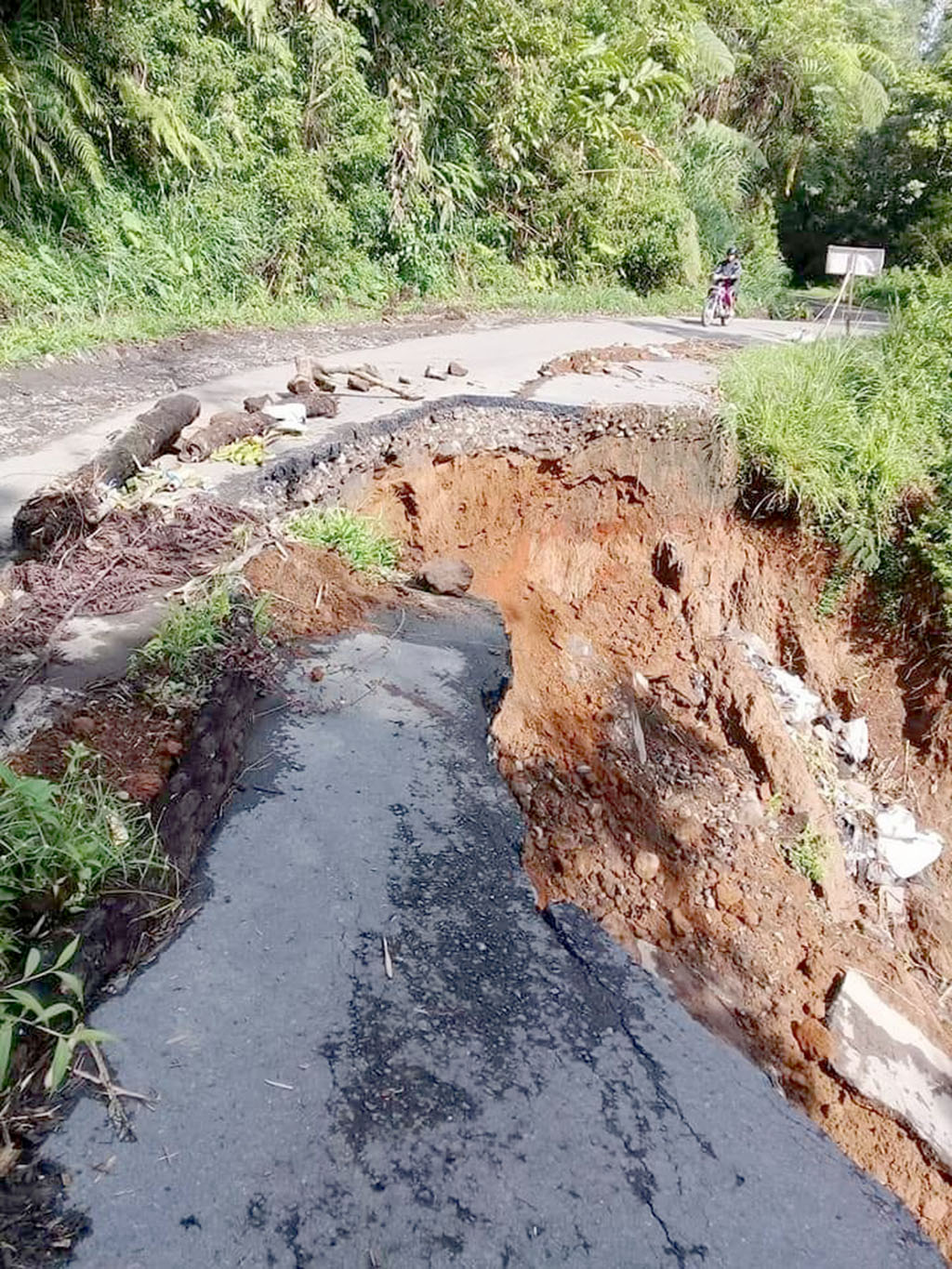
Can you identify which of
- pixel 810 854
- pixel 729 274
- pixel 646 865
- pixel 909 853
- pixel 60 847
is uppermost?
pixel 729 274

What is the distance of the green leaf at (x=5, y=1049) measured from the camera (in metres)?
1.57

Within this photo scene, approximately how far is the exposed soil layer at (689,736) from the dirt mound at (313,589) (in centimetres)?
86

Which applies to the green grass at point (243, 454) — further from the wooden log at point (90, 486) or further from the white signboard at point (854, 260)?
the white signboard at point (854, 260)

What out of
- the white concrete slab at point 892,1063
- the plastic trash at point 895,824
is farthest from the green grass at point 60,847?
the plastic trash at point 895,824

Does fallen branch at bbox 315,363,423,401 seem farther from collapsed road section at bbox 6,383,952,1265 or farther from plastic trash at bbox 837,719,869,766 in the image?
plastic trash at bbox 837,719,869,766

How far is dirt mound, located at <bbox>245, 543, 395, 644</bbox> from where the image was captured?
362 cm

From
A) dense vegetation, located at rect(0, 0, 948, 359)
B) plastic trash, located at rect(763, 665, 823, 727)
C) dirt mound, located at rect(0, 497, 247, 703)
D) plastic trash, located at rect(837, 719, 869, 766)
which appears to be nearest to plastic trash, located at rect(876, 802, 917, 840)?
plastic trash, located at rect(837, 719, 869, 766)

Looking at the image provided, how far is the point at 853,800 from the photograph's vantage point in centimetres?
572

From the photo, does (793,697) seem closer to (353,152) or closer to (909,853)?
(909,853)

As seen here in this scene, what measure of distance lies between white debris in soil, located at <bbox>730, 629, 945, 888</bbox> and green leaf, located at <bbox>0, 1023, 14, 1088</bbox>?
15.9 feet

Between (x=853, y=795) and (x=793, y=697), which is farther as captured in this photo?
(x=793, y=697)

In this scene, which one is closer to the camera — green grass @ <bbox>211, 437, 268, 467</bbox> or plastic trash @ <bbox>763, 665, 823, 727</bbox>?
green grass @ <bbox>211, 437, 268, 467</bbox>

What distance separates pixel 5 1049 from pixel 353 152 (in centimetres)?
1145

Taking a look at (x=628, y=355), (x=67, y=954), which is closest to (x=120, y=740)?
(x=67, y=954)
